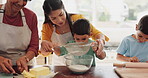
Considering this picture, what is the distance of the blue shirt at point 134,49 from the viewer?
1.75 metres

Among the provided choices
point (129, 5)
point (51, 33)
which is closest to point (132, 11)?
point (129, 5)

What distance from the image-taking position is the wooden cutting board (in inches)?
48.0

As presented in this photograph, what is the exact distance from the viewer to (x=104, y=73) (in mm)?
1298

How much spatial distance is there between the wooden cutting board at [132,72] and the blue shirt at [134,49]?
1.31ft

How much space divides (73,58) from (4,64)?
434 mm

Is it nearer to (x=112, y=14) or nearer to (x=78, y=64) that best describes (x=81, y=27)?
(x=78, y=64)

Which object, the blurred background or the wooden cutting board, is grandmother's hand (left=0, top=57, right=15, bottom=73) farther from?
the blurred background

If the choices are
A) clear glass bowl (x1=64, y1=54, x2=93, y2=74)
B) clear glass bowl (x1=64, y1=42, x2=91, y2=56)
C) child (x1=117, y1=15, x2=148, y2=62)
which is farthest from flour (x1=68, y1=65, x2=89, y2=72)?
child (x1=117, y1=15, x2=148, y2=62)

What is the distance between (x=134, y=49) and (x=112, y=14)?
1.77 meters

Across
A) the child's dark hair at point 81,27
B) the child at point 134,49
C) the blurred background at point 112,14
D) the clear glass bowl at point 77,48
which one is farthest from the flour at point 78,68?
the blurred background at point 112,14

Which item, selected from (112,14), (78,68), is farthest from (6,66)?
(112,14)

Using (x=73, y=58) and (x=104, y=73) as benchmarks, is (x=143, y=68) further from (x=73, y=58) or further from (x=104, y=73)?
(x=73, y=58)

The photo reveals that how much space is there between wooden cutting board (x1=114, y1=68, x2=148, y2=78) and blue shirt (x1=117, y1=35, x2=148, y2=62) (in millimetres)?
400

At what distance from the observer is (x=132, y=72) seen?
1288 millimetres
